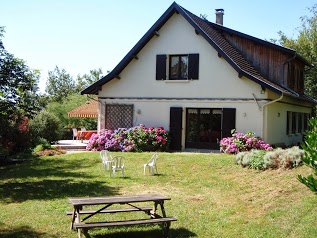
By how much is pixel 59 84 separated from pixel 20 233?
74.6m

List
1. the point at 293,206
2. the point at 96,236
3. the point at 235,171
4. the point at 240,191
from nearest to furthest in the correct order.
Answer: the point at 96,236 < the point at 293,206 < the point at 240,191 < the point at 235,171

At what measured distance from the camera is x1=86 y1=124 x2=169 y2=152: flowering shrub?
20016mm

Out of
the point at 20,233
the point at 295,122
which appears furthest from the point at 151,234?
the point at 295,122

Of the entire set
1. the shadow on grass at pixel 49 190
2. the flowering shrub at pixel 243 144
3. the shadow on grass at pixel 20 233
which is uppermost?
the flowering shrub at pixel 243 144

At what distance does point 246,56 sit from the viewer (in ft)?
75.5

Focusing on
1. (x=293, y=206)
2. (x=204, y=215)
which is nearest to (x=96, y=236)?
(x=204, y=215)

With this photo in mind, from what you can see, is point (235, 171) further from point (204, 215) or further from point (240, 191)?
point (204, 215)

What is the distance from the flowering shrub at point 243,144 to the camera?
18.5 meters

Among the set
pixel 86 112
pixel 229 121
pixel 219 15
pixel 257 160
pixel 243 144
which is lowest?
pixel 257 160

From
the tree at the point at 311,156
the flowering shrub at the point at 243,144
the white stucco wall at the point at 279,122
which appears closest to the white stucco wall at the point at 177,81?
the white stucco wall at the point at 279,122

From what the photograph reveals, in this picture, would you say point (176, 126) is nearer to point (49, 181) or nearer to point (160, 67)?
point (160, 67)

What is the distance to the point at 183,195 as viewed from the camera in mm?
10875

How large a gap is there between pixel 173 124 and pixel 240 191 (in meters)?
10.1

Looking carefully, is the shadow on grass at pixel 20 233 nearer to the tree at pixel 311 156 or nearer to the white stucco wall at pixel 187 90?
the tree at pixel 311 156
